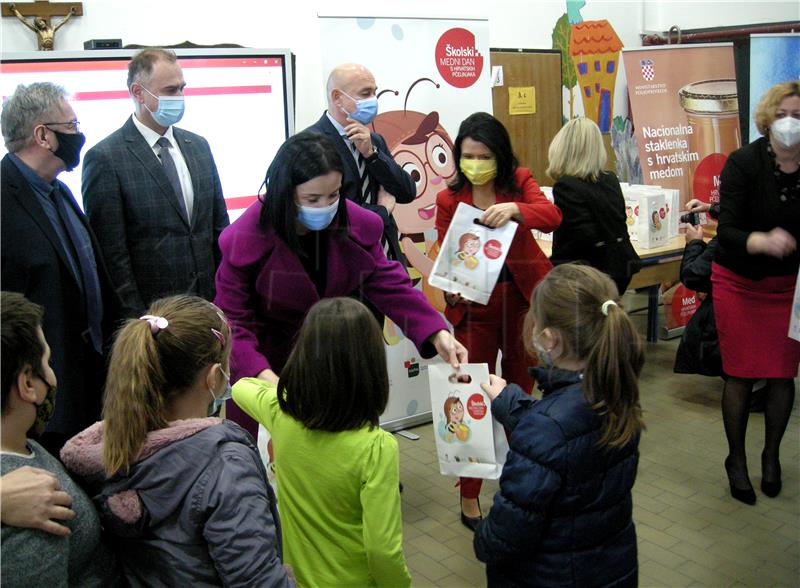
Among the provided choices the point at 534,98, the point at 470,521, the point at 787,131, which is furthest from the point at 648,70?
the point at 470,521

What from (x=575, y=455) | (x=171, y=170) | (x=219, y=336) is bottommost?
(x=575, y=455)

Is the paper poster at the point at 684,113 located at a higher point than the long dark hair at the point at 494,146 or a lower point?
higher

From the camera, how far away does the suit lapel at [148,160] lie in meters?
3.09

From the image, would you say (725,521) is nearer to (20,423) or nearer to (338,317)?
(338,317)

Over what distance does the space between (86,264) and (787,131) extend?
2.63 meters

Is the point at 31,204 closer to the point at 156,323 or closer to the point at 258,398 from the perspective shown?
the point at 258,398

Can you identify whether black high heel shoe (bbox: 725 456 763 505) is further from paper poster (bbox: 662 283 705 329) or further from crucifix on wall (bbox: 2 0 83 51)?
crucifix on wall (bbox: 2 0 83 51)

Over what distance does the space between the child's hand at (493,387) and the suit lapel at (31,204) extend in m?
1.35

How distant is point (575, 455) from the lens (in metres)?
1.85

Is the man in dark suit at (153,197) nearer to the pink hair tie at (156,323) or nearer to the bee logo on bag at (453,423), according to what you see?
the bee logo on bag at (453,423)

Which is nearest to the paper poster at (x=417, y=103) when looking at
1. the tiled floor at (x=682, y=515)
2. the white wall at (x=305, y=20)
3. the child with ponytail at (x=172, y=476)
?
the white wall at (x=305, y=20)

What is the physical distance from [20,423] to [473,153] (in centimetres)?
219

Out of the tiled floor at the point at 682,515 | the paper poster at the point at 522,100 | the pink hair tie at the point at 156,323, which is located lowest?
the tiled floor at the point at 682,515

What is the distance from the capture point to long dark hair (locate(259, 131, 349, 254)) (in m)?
2.33
